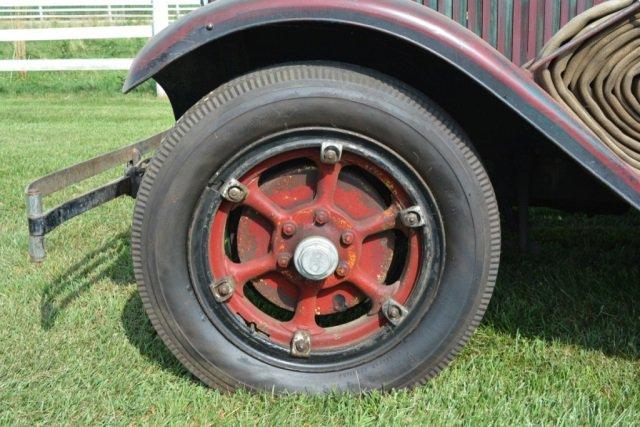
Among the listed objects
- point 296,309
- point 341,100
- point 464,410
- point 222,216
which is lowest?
point 464,410

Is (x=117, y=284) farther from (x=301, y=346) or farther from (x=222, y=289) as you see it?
(x=301, y=346)

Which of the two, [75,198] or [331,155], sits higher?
[331,155]

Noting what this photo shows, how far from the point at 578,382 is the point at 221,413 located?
3.61 feet

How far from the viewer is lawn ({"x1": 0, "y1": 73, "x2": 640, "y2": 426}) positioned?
2090mm

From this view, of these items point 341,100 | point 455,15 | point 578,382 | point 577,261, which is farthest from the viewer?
point 577,261

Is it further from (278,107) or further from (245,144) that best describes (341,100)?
(245,144)

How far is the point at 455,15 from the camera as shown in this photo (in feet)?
8.71

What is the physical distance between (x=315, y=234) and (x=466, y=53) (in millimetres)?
660

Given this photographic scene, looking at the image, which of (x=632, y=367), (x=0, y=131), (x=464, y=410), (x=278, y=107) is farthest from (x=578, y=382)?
(x=0, y=131)

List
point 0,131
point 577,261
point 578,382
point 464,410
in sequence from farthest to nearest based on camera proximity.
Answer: point 0,131
point 577,261
point 578,382
point 464,410

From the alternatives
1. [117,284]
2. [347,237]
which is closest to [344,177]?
[347,237]

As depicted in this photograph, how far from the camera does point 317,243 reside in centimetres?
206

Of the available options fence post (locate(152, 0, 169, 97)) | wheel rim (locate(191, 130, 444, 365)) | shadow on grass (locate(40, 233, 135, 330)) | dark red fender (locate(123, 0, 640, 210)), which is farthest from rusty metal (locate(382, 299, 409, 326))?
fence post (locate(152, 0, 169, 97))

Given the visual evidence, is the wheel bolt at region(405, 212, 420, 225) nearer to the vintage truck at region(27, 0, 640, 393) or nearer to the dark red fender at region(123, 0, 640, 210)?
the vintage truck at region(27, 0, 640, 393)
